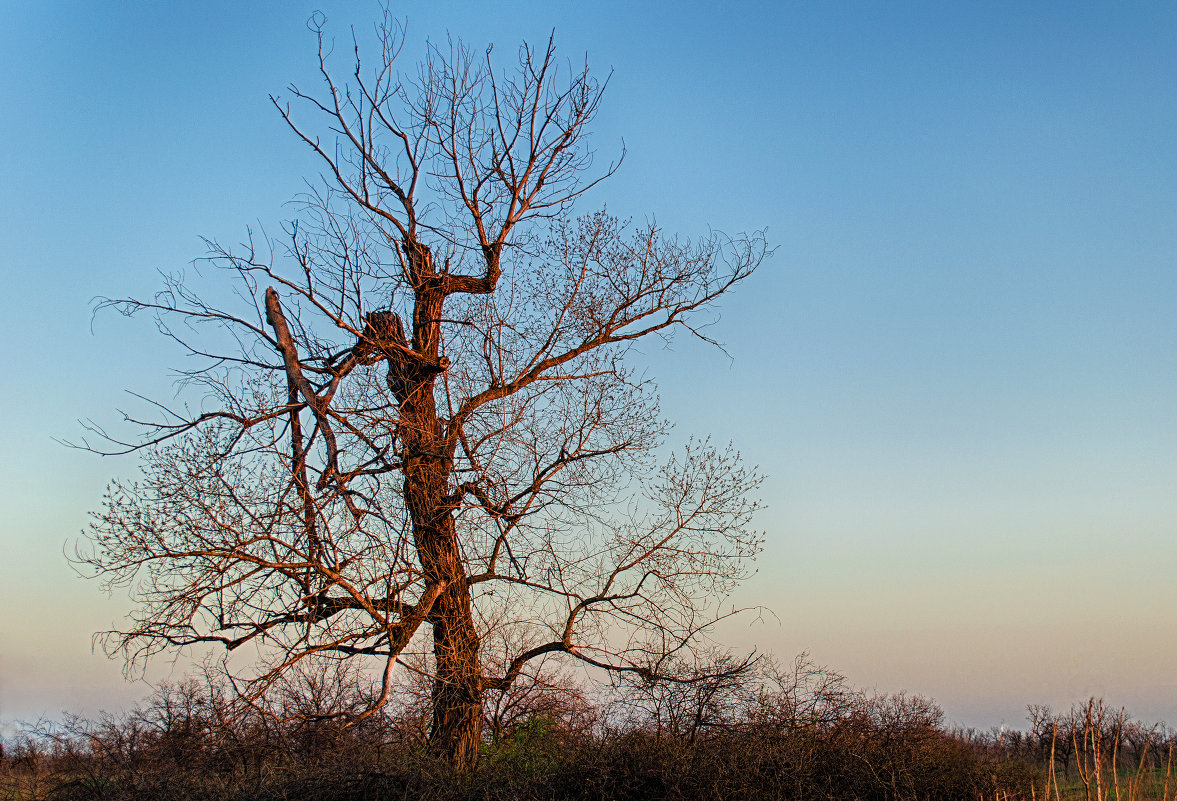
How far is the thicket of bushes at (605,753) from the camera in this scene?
30.0ft

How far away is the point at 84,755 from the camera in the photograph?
640 inches

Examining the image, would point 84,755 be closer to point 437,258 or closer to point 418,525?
point 418,525

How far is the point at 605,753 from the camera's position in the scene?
9586 millimetres

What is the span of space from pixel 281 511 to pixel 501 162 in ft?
18.0

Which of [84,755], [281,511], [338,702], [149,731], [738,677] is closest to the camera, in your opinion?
[281,511]

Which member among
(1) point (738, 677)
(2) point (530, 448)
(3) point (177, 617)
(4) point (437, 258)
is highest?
(4) point (437, 258)

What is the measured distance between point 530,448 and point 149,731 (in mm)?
8021

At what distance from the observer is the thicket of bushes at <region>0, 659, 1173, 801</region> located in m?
9.13

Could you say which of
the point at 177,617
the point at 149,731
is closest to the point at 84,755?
the point at 149,731

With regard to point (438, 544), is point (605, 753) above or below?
below

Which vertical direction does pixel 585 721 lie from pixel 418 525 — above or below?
below

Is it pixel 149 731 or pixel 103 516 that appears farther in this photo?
pixel 149 731

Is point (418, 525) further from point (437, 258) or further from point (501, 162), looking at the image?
point (501, 162)

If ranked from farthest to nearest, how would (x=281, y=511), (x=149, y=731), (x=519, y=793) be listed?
(x=149, y=731), (x=281, y=511), (x=519, y=793)
